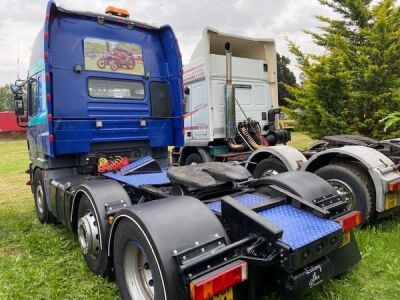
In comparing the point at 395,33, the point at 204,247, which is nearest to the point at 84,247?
the point at 204,247

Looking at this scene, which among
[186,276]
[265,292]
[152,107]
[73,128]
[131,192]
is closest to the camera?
[186,276]

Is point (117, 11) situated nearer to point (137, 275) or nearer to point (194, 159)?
Result: point (137, 275)

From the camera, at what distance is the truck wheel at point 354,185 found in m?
4.25

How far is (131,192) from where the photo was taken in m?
4.06

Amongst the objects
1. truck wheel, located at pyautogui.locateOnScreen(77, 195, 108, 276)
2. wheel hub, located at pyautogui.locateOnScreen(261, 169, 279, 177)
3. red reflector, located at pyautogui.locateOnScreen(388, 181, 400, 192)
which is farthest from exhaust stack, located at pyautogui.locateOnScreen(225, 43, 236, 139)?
truck wheel, located at pyautogui.locateOnScreen(77, 195, 108, 276)

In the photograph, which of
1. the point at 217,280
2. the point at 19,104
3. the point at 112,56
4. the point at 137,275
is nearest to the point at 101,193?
the point at 137,275

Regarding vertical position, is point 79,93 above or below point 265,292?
above

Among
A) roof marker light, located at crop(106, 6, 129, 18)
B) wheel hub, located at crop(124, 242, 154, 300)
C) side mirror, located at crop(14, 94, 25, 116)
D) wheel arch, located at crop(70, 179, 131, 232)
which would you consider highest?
roof marker light, located at crop(106, 6, 129, 18)

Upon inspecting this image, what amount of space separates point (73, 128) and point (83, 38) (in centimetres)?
128

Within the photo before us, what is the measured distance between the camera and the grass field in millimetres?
3141

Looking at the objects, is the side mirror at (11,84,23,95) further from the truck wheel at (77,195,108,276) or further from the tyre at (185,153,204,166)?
the tyre at (185,153,204,166)

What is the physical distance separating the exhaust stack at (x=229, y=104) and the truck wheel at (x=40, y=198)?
428 cm

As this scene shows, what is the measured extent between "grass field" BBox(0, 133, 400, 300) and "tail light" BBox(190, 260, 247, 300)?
3.04 ft

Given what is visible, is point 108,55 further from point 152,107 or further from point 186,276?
point 186,276
